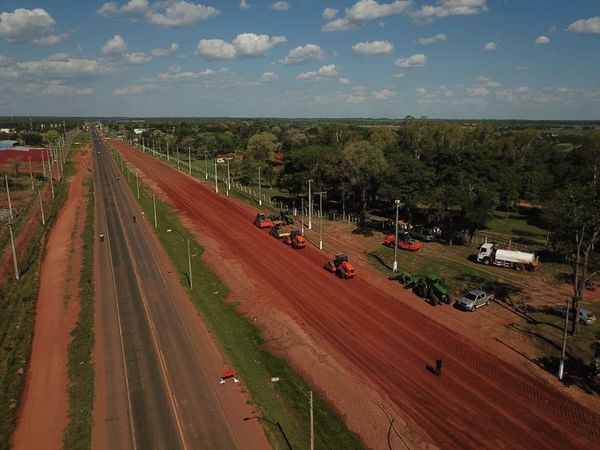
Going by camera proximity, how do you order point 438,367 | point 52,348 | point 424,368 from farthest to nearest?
point 52,348
point 424,368
point 438,367

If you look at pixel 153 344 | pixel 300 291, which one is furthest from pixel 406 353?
pixel 153 344

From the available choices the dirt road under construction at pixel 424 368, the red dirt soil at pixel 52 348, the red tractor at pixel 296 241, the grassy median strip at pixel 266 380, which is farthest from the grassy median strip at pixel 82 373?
the red tractor at pixel 296 241

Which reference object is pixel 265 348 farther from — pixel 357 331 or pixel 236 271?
pixel 236 271

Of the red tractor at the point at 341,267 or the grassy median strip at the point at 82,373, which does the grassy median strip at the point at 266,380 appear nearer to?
the grassy median strip at the point at 82,373

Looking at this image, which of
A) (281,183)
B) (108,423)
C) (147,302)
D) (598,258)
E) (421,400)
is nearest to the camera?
(108,423)

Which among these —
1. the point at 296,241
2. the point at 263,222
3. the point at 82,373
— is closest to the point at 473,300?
the point at 296,241

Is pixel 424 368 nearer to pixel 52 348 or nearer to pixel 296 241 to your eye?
pixel 52 348
